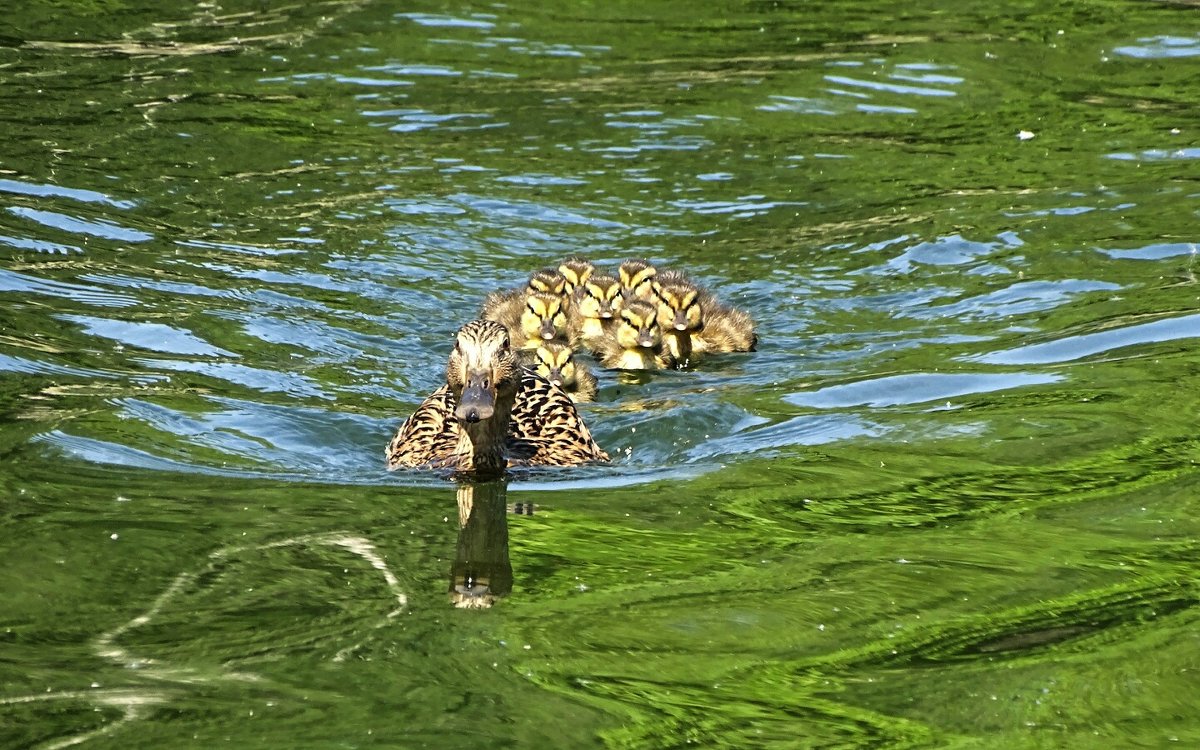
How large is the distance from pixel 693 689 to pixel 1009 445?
2156 millimetres

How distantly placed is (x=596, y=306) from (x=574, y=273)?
0.94 feet

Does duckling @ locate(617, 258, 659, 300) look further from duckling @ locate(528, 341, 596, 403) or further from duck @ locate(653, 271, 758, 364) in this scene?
duckling @ locate(528, 341, 596, 403)

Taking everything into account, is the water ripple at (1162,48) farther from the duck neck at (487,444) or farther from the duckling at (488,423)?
the duck neck at (487,444)

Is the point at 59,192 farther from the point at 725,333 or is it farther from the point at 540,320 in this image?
the point at 725,333

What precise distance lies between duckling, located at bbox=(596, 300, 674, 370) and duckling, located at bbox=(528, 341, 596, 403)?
0.24 m

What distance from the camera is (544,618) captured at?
3.86 meters

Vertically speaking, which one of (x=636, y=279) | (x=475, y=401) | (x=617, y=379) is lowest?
(x=617, y=379)

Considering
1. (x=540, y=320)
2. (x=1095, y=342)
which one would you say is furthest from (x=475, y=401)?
(x=1095, y=342)

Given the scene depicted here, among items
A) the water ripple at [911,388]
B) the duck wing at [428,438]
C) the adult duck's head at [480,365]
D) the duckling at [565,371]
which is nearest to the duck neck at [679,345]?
the duckling at [565,371]

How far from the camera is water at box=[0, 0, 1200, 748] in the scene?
11.5ft

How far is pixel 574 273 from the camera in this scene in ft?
24.7

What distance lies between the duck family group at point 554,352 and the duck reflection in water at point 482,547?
227 millimetres

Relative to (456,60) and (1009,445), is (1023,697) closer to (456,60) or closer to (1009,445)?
(1009,445)

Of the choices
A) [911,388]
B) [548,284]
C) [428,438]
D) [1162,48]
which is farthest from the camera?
[1162,48]
